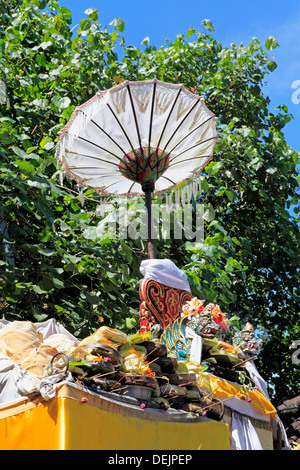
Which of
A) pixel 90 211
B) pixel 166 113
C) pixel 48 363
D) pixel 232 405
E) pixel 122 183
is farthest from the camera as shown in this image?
pixel 90 211

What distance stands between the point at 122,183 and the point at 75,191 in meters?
2.39

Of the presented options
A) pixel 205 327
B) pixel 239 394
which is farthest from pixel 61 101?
pixel 239 394

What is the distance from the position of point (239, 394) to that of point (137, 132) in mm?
2470

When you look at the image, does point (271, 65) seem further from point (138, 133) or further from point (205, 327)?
point (205, 327)

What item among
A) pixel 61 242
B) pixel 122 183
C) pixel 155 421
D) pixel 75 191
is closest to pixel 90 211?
pixel 75 191

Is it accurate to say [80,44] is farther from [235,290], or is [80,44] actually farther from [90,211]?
[235,290]

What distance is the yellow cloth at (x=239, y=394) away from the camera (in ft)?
16.7

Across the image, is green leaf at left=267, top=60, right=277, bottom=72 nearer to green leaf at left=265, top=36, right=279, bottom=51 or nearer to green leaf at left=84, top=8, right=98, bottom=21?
green leaf at left=265, top=36, right=279, bottom=51

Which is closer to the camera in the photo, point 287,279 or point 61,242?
point 61,242

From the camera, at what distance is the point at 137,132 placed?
6.19 m

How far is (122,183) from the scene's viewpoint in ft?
22.3

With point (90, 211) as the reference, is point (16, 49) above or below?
above

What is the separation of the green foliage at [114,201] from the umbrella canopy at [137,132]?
1.08m
